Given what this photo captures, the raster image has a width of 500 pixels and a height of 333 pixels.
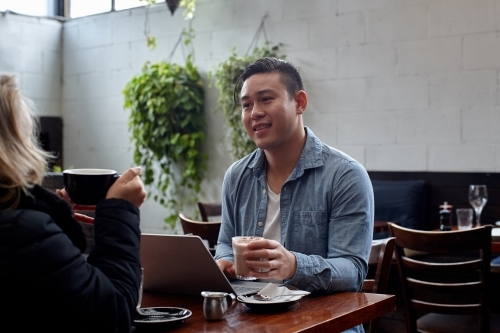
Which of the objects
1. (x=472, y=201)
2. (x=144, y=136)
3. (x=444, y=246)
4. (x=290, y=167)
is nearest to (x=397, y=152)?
(x=472, y=201)

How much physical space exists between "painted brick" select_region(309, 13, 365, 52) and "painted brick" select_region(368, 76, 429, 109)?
33 cm

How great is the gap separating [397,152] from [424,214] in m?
0.44

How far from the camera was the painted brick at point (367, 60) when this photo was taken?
4.54 meters

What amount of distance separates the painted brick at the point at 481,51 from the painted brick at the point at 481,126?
0.27 m

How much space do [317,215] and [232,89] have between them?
10.4ft

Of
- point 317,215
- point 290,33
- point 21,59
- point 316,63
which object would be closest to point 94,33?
point 21,59

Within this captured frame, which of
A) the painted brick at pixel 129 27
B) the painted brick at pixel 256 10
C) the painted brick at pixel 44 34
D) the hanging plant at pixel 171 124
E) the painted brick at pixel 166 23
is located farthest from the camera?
the painted brick at pixel 44 34

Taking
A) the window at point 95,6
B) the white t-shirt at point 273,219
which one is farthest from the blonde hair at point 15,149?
the window at point 95,6

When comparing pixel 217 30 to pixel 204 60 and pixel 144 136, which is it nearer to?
pixel 204 60

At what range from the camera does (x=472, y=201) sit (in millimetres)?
3967

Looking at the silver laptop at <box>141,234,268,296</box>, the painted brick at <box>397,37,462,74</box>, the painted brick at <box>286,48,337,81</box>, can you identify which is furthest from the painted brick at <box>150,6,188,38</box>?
the silver laptop at <box>141,234,268,296</box>

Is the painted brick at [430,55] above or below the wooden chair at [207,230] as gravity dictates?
above

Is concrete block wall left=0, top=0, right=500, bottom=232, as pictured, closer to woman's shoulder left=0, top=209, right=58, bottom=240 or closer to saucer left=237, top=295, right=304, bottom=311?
saucer left=237, top=295, right=304, bottom=311

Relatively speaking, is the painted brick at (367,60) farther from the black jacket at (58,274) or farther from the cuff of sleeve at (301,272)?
the black jacket at (58,274)
